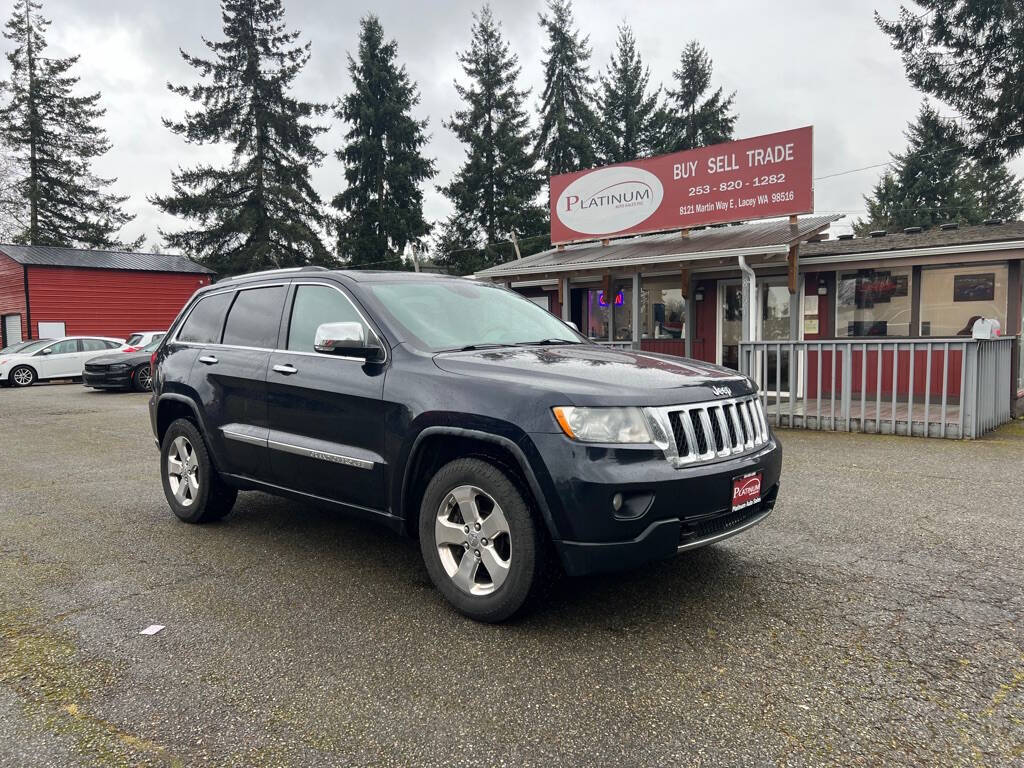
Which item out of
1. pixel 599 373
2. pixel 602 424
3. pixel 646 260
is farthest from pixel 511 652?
pixel 646 260

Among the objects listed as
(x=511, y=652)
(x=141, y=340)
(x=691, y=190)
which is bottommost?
(x=511, y=652)

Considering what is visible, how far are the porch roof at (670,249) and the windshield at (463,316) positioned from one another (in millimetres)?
7863

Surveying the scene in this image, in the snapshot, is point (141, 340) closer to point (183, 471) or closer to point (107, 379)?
point (107, 379)

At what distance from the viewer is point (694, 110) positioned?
37344 mm

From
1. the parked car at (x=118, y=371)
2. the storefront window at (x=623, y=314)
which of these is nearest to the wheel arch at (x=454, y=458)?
the storefront window at (x=623, y=314)

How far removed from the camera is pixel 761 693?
256 centimetres

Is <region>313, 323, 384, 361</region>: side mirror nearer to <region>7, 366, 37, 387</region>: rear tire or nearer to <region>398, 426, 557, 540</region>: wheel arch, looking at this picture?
<region>398, 426, 557, 540</region>: wheel arch

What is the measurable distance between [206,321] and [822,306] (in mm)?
11566

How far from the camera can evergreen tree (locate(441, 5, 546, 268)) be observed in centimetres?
3619

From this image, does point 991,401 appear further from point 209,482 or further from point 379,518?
point 209,482

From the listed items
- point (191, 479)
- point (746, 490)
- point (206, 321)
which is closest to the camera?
point (746, 490)

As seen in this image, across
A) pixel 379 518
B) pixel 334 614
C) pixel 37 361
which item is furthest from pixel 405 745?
pixel 37 361

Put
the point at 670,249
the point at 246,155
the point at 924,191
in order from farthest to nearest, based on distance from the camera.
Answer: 1. the point at 924,191
2. the point at 246,155
3. the point at 670,249

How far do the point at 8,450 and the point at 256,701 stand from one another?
7.95m
